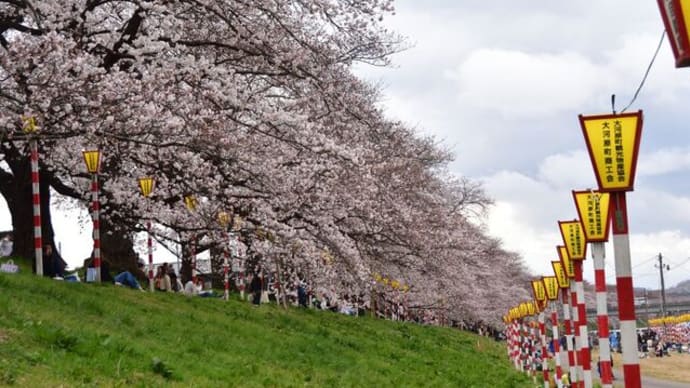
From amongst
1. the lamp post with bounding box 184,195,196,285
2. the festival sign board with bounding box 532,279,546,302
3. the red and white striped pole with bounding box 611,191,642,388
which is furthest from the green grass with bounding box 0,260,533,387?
the red and white striped pole with bounding box 611,191,642,388

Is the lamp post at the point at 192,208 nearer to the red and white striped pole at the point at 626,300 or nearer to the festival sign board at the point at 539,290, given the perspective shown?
the festival sign board at the point at 539,290

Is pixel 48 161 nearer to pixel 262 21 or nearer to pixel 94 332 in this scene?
pixel 262 21

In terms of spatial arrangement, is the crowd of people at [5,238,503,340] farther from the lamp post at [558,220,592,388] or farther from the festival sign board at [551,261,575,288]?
the lamp post at [558,220,592,388]

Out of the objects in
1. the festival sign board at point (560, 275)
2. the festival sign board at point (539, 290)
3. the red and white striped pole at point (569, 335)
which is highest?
the festival sign board at point (560, 275)

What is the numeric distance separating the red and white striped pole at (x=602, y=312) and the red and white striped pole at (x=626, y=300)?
275cm

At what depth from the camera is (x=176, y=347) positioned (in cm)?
1245

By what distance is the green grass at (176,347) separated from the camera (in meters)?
9.41

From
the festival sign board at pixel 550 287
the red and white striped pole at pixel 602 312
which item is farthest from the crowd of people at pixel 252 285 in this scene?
the red and white striped pole at pixel 602 312

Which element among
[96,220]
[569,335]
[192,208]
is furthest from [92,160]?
[569,335]

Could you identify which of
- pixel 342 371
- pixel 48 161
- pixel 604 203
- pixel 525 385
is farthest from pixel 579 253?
pixel 48 161

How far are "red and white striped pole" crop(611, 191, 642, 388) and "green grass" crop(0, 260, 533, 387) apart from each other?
198 inches

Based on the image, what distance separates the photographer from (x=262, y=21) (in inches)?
645

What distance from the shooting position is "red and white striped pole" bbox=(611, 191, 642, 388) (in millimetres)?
7176

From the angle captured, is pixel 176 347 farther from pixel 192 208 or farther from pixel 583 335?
pixel 583 335
